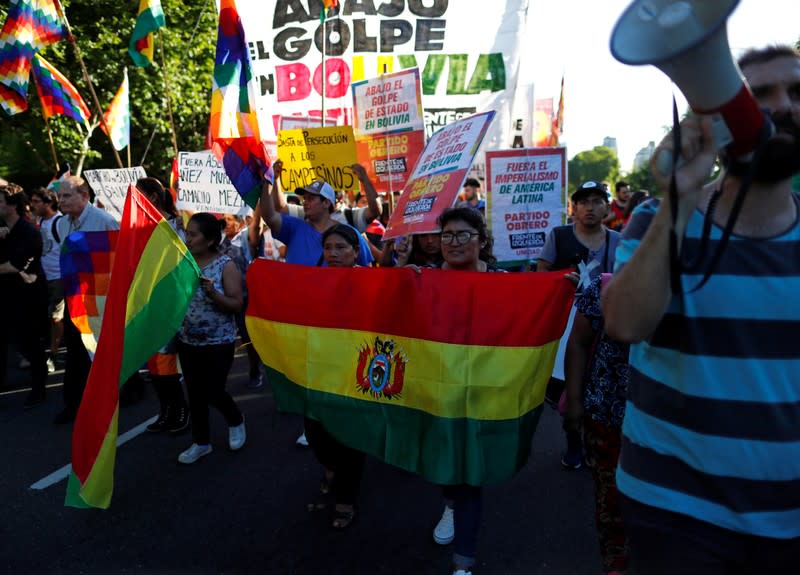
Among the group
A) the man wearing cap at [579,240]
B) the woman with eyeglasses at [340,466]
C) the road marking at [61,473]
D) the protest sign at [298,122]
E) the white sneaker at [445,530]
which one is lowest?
the road marking at [61,473]

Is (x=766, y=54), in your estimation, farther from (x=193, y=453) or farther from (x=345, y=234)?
(x=193, y=453)

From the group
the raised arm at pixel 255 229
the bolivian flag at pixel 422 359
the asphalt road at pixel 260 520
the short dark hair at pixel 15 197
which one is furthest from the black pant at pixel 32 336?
the bolivian flag at pixel 422 359

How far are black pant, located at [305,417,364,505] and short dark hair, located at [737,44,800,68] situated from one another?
2.64 m

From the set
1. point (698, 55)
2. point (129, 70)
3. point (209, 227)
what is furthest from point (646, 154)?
point (129, 70)

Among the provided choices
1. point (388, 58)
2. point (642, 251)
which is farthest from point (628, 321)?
point (388, 58)

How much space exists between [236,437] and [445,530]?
2.00 metres

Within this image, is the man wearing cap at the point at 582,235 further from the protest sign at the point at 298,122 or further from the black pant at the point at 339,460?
the protest sign at the point at 298,122

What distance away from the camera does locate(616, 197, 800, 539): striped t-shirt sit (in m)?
1.35

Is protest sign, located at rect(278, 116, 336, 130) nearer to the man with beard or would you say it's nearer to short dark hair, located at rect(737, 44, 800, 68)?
short dark hair, located at rect(737, 44, 800, 68)

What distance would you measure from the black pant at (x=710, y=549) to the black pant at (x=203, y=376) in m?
3.57

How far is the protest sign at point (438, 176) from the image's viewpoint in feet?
13.1

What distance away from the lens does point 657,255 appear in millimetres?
1274

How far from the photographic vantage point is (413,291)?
3.11m

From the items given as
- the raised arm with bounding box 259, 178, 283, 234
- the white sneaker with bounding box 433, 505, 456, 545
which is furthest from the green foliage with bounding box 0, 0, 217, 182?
the white sneaker with bounding box 433, 505, 456, 545
